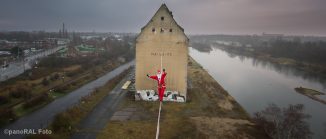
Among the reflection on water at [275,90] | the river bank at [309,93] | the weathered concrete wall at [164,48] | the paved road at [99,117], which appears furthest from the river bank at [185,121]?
the river bank at [309,93]

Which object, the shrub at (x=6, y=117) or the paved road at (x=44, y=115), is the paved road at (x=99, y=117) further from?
the shrub at (x=6, y=117)

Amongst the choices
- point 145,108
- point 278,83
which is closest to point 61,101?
point 145,108

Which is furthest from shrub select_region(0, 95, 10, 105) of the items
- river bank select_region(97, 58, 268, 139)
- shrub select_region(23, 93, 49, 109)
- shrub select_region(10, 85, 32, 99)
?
river bank select_region(97, 58, 268, 139)

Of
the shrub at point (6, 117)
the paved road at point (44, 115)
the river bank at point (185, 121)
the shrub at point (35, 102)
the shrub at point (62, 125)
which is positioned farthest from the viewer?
the shrub at point (35, 102)

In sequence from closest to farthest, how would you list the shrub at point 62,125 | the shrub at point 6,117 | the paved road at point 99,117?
1. the paved road at point 99,117
2. the shrub at point 62,125
3. the shrub at point 6,117

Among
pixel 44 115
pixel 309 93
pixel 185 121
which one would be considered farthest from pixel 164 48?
pixel 309 93

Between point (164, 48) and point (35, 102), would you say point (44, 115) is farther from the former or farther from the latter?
point (164, 48)
